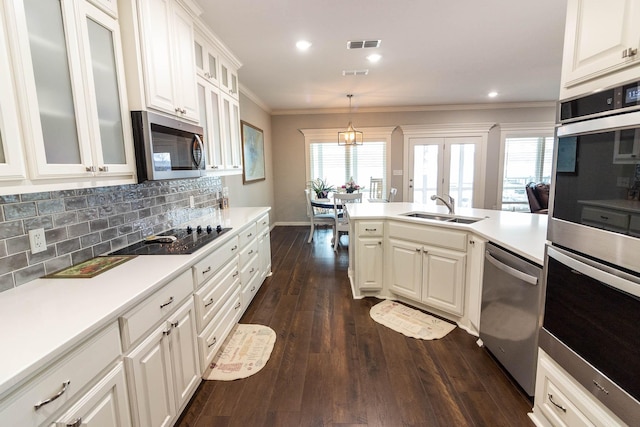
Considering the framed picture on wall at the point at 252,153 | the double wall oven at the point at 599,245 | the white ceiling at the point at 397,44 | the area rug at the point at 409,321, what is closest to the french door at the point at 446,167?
the white ceiling at the point at 397,44

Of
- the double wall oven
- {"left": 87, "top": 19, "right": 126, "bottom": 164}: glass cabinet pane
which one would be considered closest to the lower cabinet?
{"left": 87, "top": 19, "right": 126, "bottom": 164}: glass cabinet pane

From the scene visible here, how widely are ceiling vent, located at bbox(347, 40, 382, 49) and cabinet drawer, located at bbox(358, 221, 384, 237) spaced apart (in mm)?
1829

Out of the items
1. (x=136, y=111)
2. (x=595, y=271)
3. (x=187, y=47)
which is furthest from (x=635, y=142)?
(x=187, y=47)

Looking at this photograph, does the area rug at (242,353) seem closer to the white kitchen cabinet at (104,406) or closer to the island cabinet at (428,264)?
the white kitchen cabinet at (104,406)

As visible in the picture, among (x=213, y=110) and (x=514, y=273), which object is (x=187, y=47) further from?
(x=514, y=273)

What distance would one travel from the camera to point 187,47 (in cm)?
225

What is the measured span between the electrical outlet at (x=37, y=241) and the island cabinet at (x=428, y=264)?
2485 mm

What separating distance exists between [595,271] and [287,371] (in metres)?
1.77

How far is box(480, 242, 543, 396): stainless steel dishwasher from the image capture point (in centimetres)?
168

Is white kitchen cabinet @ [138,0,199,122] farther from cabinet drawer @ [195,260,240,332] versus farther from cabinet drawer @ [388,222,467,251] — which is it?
cabinet drawer @ [388,222,467,251]

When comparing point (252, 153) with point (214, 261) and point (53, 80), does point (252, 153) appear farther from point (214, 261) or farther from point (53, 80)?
point (53, 80)

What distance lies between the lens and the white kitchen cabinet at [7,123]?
1.02 metres

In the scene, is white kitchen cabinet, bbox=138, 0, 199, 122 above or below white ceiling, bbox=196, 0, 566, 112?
below

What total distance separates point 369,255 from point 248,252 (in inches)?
46.5
